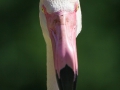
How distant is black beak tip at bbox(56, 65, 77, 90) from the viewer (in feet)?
5.40

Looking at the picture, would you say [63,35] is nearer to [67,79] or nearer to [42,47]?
[67,79]

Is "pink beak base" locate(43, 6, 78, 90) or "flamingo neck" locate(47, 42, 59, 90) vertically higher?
"pink beak base" locate(43, 6, 78, 90)

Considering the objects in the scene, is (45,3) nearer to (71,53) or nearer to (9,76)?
(71,53)

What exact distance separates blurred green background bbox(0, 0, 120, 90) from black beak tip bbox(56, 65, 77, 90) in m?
1.03

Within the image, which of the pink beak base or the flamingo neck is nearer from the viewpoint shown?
the pink beak base

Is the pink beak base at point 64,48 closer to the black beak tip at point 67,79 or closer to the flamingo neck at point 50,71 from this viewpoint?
the black beak tip at point 67,79

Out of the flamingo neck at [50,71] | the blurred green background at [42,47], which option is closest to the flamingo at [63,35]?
the flamingo neck at [50,71]

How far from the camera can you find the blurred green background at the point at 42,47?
2.71 metres

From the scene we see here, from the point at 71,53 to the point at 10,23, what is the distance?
1206 millimetres

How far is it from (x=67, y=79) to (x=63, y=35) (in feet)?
0.63

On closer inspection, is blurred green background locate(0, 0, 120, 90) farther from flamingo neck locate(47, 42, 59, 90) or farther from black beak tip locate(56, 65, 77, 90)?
black beak tip locate(56, 65, 77, 90)

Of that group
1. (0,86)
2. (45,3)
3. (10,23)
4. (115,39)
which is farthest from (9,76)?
(45,3)

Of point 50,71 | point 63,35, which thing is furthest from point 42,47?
point 63,35

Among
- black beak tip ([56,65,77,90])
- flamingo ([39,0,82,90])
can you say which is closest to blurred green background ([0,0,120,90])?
flamingo ([39,0,82,90])
